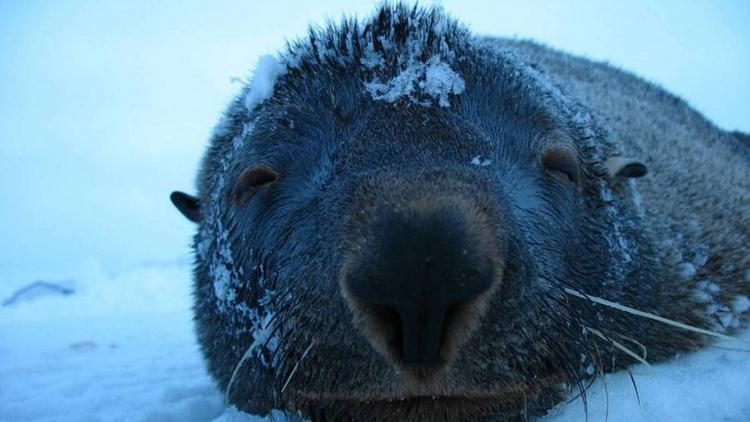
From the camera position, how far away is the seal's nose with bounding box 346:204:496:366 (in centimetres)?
148

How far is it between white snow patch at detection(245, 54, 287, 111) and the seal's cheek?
126 cm

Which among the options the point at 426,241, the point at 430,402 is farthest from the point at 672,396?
the point at 426,241

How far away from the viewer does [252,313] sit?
2.35 metres

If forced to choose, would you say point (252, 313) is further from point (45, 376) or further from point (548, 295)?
point (45, 376)

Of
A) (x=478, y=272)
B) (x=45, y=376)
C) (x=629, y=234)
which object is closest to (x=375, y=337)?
(x=478, y=272)

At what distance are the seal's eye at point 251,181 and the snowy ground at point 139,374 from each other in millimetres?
978

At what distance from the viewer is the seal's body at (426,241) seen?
1.57 meters

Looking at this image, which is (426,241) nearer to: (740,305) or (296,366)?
(296,366)

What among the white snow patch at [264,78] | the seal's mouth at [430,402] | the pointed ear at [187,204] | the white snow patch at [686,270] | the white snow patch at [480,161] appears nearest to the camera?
the seal's mouth at [430,402]

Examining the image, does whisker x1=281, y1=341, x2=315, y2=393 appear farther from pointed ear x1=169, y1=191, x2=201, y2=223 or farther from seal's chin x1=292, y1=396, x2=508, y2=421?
pointed ear x1=169, y1=191, x2=201, y2=223

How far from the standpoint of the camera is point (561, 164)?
244 cm

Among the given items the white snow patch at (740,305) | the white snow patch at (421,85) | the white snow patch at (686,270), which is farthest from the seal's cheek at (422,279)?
the white snow patch at (740,305)

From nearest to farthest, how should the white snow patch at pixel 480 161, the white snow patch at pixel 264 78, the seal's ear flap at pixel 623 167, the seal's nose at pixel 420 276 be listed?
the seal's nose at pixel 420 276
the white snow patch at pixel 480 161
the white snow patch at pixel 264 78
the seal's ear flap at pixel 623 167

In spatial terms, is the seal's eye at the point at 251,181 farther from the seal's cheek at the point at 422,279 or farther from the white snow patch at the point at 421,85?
the seal's cheek at the point at 422,279
